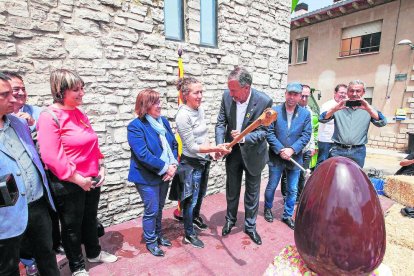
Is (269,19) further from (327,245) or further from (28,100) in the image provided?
(327,245)

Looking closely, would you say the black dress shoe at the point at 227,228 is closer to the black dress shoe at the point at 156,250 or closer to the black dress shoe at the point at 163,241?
the black dress shoe at the point at 163,241

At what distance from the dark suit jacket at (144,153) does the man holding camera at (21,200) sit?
790 mm

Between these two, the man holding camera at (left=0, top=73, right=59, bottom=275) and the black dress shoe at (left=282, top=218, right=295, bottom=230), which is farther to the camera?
the black dress shoe at (left=282, top=218, right=295, bottom=230)

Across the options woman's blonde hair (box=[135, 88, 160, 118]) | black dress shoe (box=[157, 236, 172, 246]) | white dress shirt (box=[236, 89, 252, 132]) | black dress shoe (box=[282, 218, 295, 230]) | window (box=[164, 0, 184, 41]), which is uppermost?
window (box=[164, 0, 184, 41])

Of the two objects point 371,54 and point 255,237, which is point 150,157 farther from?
point 371,54

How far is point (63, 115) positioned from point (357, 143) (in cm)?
338

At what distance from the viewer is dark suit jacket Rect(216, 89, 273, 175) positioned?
258 cm

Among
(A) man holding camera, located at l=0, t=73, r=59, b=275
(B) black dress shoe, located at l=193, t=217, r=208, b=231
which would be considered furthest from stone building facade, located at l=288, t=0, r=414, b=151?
(A) man holding camera, located at l=0, t=73, r=59, b=275

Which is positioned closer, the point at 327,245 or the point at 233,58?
the point at 327,245

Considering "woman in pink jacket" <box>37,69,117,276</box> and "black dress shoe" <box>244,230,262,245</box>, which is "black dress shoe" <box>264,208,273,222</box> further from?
"woman in pink jacket" <box>37,69,117,276</box>

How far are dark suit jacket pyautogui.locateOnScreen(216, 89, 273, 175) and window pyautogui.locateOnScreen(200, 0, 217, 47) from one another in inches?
67.8

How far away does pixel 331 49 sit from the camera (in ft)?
40.2

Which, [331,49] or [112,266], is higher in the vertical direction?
[331,49]

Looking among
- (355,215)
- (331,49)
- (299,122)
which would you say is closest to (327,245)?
(355,215)
